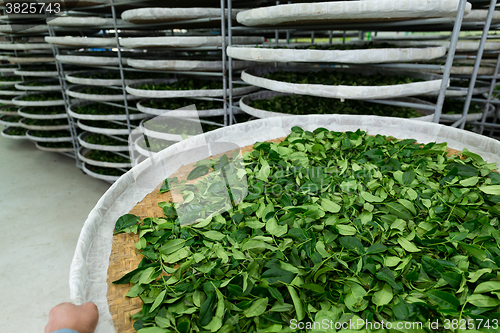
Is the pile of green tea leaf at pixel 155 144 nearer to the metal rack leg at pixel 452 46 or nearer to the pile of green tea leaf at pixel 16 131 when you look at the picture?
the metal rack leg at pixel 452 46

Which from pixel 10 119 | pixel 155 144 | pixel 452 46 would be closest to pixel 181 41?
pixel 155 144

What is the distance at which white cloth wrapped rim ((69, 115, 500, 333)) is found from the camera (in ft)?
2.55

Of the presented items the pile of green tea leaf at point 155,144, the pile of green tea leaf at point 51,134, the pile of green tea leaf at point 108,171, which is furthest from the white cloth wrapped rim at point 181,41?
the pile of green tea leaf at point 51,134

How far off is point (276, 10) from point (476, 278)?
1.50m

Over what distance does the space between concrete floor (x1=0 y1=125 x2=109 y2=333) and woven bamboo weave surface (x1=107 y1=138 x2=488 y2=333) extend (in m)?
1.90

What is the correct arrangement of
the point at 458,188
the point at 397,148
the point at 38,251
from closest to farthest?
1. the point at 458,188
2. the point at 397,148
3. the point at 38,251

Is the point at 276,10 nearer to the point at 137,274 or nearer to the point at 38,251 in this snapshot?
the point at 137,274

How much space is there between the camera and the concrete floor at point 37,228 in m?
2.38

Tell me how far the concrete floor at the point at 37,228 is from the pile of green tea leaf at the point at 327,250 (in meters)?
2.11

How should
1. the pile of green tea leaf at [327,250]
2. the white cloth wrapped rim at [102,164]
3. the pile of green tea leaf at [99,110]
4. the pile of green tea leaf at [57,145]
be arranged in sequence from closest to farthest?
the pile of green tea leaf at [327,250], the white cloth wrapped rim at [102,164], the pile of green tea leaf at [99,110], the pile of green tea leaf at [57,145]

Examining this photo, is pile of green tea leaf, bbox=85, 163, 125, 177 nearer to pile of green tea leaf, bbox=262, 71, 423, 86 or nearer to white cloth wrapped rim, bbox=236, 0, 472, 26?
pile of green tea leaf, bbox=262, 71, 423, 86

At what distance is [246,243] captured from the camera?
0.86 meters

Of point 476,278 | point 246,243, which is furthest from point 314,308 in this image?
point 476,278

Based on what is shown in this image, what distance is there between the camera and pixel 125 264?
0.87 metres
